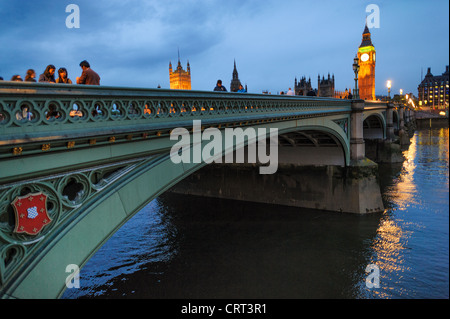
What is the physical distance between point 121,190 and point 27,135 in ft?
5.18

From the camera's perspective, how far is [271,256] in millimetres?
13016

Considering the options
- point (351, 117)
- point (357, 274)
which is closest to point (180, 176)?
point (357, 274)

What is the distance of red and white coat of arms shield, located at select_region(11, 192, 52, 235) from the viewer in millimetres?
3807

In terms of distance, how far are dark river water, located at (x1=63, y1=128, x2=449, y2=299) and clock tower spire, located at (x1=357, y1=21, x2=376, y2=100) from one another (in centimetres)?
7337

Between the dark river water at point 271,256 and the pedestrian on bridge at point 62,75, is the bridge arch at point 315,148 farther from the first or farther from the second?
the pedestrian on bridge at point 62,75

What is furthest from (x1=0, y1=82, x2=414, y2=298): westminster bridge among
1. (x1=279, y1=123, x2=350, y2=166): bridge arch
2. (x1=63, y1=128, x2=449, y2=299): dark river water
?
(x1=279, y1=123, x2=350, y2=166): bridge arch

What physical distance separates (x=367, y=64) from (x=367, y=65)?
30 centimetres

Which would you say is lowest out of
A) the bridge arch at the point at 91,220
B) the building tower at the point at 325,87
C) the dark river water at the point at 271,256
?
the dark river water at the point at 271,256

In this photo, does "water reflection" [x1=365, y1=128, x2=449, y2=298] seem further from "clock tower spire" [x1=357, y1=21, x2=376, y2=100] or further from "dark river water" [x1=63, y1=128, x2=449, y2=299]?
"clock tower spire" [x1=357, y1=21, x2=376, y2=100]

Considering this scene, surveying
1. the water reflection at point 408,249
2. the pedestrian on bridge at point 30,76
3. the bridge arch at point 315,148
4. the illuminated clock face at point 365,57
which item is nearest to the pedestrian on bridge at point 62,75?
the pedestrian on bridge at point 30,76

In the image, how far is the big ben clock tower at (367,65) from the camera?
84562mm

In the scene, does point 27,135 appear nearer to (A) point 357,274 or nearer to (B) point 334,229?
(A) point 357,274

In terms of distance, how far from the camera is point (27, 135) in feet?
12.5

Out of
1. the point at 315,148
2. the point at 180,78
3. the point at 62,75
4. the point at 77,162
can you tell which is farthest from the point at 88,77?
the point at 180,78
